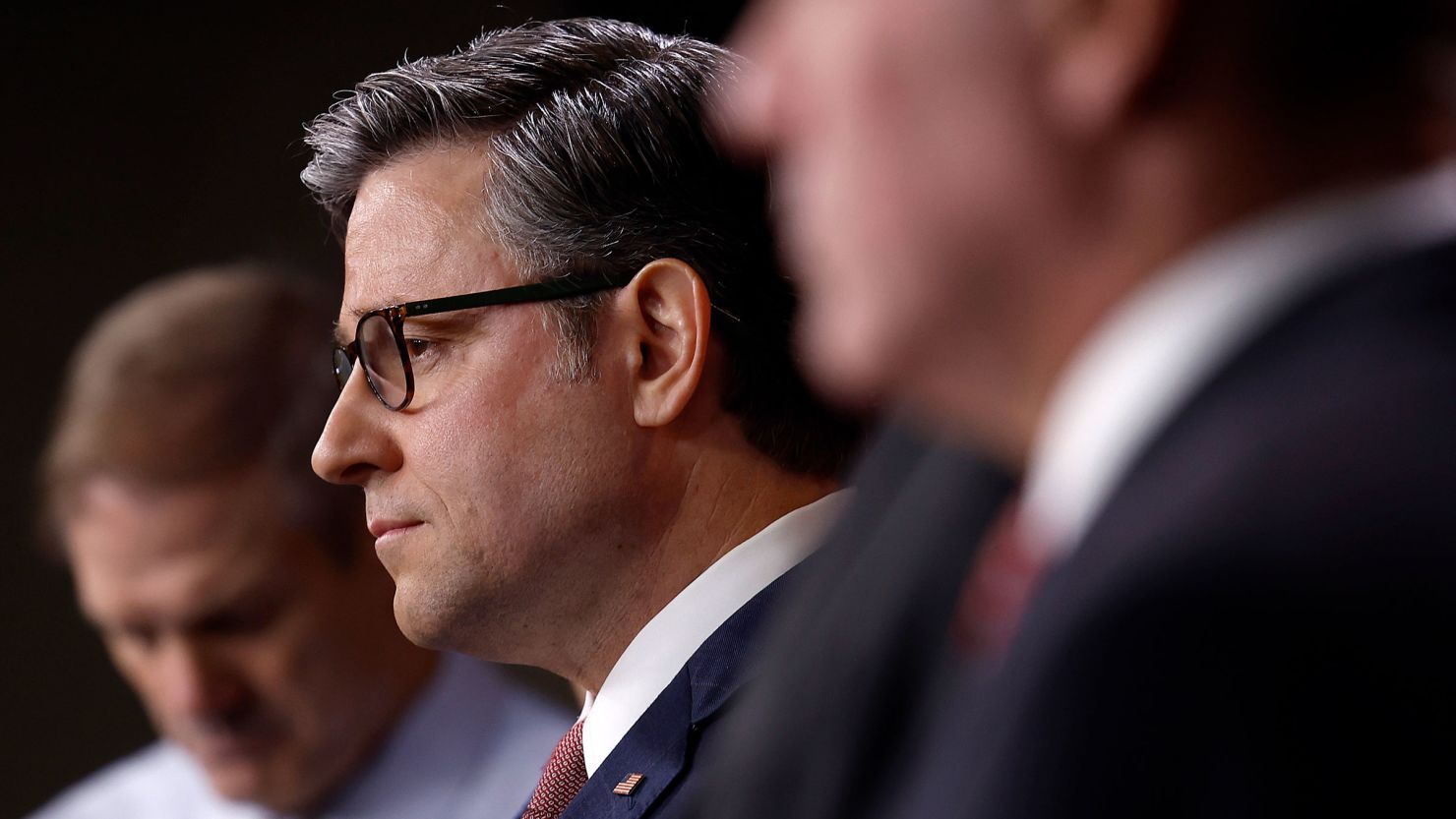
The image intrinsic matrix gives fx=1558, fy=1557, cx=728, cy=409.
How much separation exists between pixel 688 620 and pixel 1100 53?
1.14 m

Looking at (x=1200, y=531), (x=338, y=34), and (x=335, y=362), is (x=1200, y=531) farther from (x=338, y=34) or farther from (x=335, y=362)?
(x=338, y=34)

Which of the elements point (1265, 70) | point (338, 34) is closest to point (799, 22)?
point (1265, 70)

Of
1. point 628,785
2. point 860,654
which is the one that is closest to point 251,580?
point 628,785

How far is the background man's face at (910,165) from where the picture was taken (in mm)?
517

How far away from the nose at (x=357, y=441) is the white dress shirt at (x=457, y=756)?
50.2 inches

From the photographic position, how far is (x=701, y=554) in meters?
1.61

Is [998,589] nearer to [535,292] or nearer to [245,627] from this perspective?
[535,292]

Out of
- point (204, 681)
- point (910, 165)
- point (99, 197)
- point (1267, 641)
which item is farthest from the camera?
point (99, 197)

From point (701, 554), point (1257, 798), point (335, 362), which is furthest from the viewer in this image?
point (335, 362)

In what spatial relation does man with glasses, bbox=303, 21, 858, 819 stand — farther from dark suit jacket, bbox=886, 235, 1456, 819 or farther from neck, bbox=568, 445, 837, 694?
dark suit jacket, bbox=886, 235, 1456, 819

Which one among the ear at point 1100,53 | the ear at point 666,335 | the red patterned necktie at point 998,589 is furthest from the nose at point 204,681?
the ear at point 1100,53

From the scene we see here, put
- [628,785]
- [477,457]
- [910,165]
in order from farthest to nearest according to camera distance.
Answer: [477,457], [628,785], [910,165]

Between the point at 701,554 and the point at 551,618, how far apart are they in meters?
0.17

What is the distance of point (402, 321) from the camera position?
1659 mm
